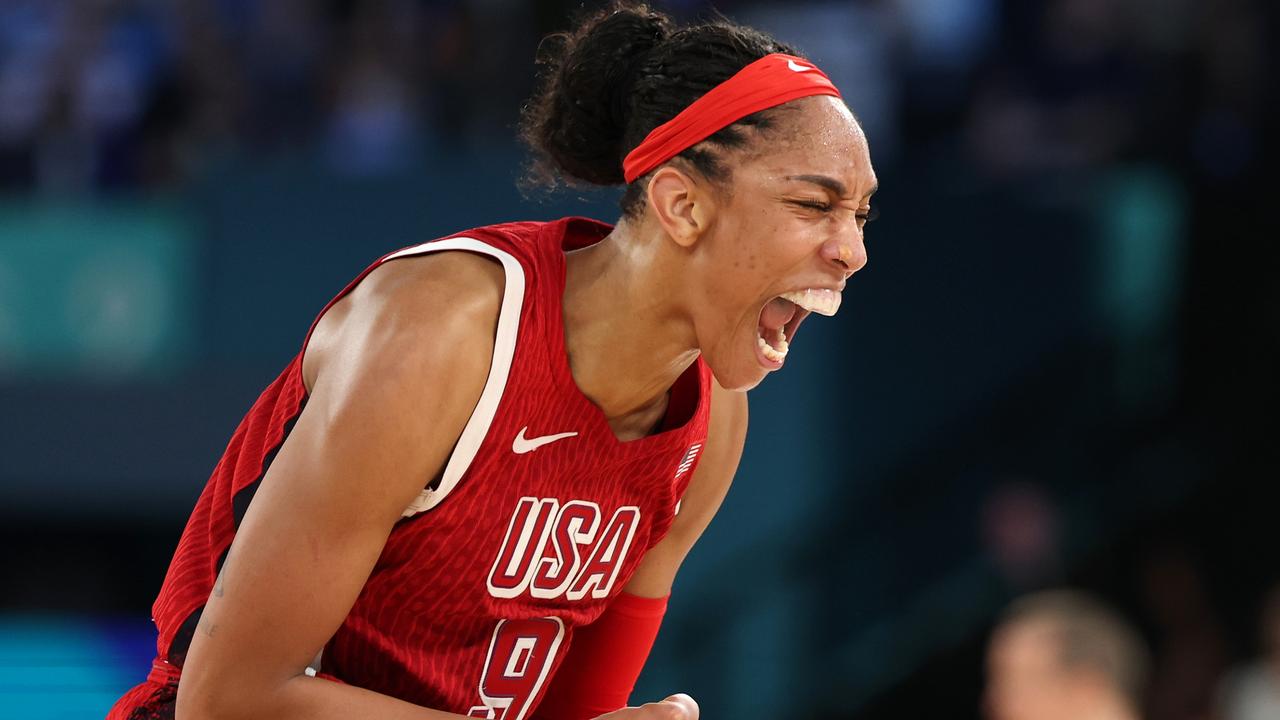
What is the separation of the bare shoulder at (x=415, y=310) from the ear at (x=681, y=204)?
0.25 metres

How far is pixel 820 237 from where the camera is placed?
227 cm

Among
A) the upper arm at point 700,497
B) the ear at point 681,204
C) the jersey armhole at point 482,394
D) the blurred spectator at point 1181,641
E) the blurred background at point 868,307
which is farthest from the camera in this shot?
the blurred background at point 868,307

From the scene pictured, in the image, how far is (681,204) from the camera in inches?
90.7

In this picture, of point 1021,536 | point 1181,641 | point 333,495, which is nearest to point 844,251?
point 333,495

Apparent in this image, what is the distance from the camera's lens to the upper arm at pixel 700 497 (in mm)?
2730

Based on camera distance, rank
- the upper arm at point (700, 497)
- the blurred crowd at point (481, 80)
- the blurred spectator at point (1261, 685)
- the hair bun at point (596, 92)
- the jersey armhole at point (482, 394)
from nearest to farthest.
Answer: the jersey armhole at point (482, 394), the hair bun at point (596, 92), the upper arm at point (700, 497), the blurred spectator at point (1261, 685), the blurred crowd at point (481, 80)

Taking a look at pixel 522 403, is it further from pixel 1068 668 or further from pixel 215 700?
pixel 1068 668

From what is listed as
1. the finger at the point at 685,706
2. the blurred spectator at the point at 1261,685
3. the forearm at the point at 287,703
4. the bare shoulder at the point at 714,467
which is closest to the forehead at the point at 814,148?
the bare shoulder at the point at 714,467

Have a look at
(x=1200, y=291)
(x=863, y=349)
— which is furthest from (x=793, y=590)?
(x=1200, y=291)

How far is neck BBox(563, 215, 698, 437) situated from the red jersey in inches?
1.7

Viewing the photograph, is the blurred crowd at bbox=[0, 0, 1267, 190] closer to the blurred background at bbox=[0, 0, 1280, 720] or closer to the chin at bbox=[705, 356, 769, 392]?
the blurred background at bbox=[0, 0, 1280, 720]

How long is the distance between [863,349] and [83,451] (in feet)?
11.1

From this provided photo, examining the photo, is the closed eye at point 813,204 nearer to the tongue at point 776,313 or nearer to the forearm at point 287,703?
the tongue at point 776,313

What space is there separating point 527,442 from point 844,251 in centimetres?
52
